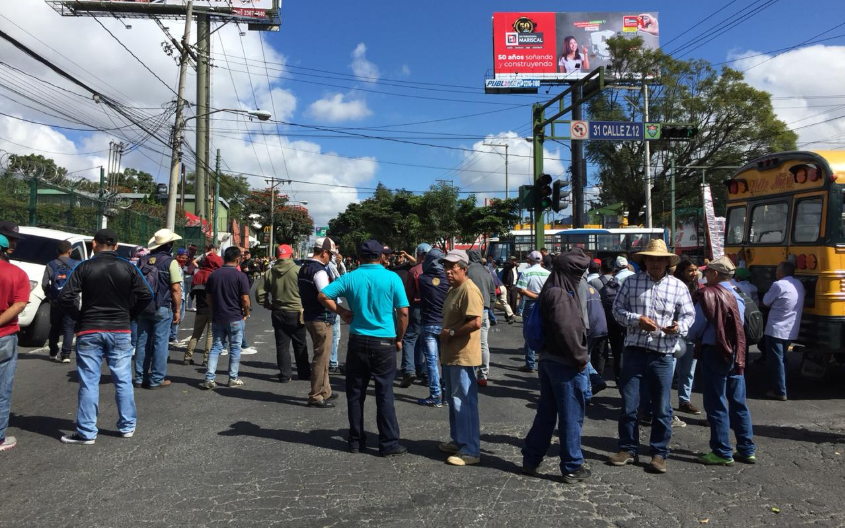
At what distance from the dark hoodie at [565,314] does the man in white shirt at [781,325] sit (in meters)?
4.34

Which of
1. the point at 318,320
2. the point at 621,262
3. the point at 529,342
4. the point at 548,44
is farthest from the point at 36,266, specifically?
the point at 548,44

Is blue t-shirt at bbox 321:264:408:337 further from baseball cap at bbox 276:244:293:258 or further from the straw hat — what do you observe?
baseball cap at bbox 276:244:293:258

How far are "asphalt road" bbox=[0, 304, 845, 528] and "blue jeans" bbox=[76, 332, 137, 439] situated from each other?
20 cm

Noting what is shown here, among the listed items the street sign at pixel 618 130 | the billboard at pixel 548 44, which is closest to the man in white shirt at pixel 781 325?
the street sign at pixel 618 130

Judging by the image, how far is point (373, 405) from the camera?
23.1 ft

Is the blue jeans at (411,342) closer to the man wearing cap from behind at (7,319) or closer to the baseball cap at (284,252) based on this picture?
the baseball cap at (284,252)

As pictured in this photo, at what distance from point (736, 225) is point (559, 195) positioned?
3.59 metres

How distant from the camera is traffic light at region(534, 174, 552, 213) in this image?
12.9 metres

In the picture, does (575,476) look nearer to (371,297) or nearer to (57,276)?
(371,297)

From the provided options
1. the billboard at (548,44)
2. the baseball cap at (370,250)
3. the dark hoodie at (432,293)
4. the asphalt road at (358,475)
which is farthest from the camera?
the billboard at (548,44)

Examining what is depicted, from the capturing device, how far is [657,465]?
16.2 ft

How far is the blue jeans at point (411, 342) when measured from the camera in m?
8.38

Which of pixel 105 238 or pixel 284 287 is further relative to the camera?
pixel 284 287

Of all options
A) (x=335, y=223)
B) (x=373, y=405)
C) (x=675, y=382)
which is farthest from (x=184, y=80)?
(x=335, y=223)
